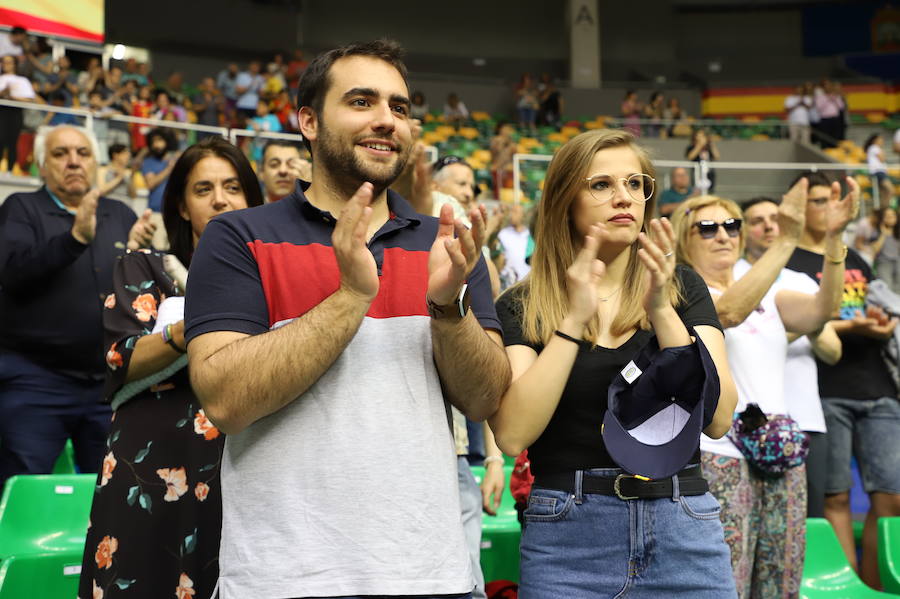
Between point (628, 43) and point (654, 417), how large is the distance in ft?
68.6

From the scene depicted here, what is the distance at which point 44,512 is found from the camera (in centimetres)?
322

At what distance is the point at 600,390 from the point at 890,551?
7.13 ft

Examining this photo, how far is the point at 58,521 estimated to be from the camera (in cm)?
325

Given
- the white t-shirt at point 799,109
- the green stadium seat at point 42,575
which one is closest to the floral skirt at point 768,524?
the green stadium seat at point 42,575

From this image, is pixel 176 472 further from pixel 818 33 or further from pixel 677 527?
pixel 818 33

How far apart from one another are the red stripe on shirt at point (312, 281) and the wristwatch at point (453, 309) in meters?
0.09

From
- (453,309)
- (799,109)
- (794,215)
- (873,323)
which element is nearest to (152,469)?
(453,309)

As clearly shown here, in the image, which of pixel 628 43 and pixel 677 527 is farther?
pixel 628 43

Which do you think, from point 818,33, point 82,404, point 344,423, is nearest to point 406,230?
point 344,423

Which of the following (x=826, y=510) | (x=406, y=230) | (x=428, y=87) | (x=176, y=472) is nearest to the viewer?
(x=406, y=230)

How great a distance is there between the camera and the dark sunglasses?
3.08 metres

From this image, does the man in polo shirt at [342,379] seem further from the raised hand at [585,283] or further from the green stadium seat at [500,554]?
the green stadium seat at [500,554]

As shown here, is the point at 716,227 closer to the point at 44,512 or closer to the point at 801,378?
the point at 801,378

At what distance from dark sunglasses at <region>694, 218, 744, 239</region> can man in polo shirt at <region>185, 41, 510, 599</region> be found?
5.05 ft
